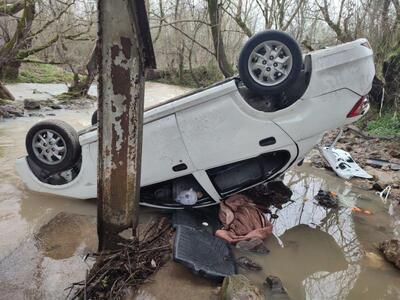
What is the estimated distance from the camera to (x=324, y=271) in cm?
370

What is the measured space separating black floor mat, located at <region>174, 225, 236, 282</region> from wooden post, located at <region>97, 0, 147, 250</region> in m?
0.55

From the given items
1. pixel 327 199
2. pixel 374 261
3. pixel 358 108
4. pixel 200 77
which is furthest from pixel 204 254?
pixel 200 77

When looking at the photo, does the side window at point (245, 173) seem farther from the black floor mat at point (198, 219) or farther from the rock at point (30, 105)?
the rock at point (30, 105)

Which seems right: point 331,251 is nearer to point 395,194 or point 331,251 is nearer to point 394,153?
point 395,194

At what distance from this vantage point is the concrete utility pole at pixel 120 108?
2.65 metres

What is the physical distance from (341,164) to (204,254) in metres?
3.28

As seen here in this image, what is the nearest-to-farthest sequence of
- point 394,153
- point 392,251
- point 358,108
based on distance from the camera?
point 392,251 → point 358,108 → point 394,153

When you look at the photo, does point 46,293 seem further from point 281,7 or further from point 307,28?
point 307,28

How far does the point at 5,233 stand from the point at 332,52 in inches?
161

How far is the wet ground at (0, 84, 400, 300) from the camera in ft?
10.5

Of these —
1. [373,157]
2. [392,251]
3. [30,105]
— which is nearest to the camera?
[392,251]

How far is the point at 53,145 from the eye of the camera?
4566 millimetres

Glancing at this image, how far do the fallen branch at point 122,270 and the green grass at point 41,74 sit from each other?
19.1m

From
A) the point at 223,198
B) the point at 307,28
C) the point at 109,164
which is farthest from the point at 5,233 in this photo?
the point at 307,28
